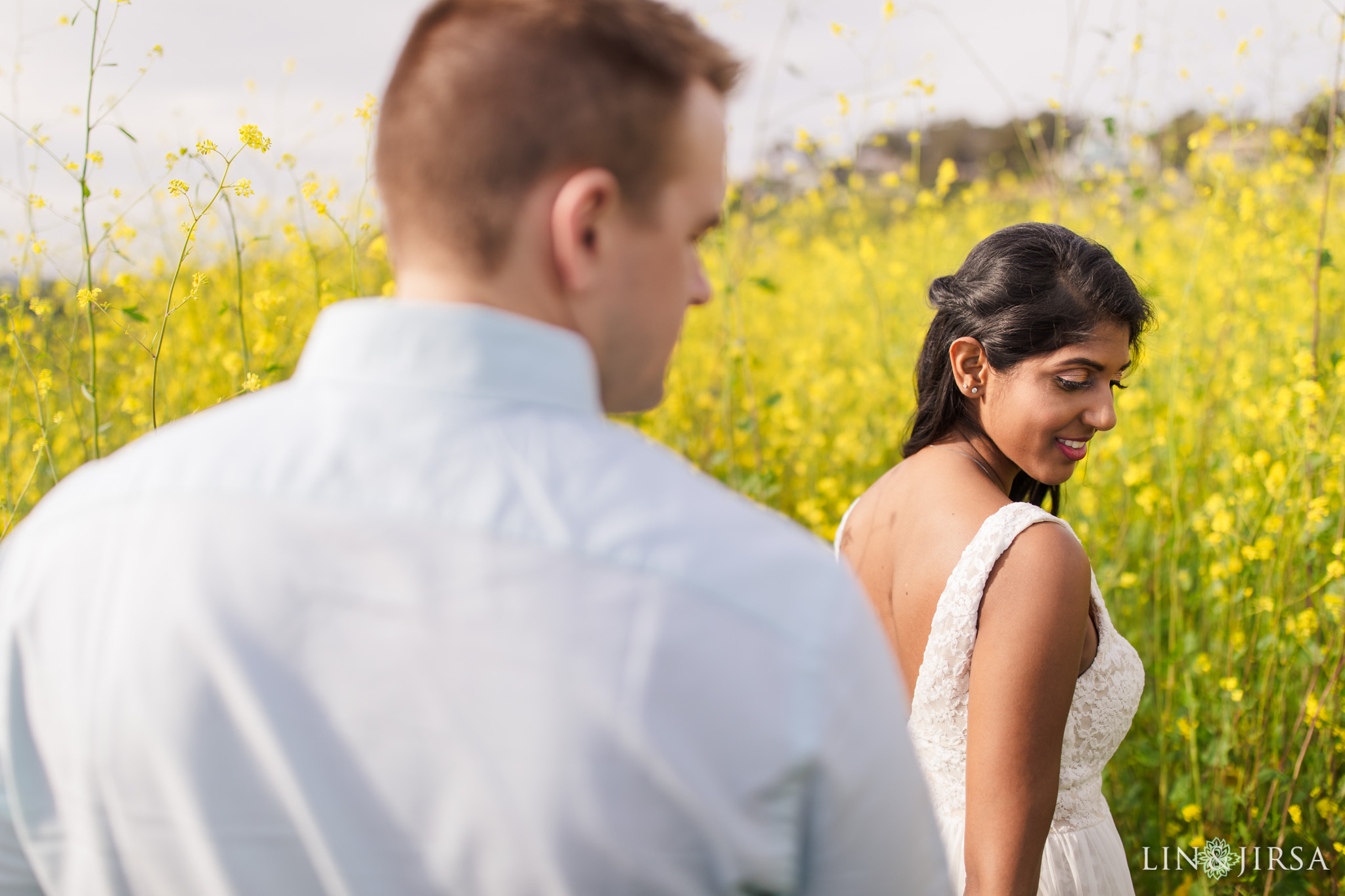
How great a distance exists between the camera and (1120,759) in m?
2.38

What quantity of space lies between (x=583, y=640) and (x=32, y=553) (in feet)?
1.14

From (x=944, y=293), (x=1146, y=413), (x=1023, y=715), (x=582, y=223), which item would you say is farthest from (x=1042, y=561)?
(x=1146, y=413)

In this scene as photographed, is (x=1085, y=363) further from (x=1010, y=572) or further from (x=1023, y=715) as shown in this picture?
(x=1023, y=715)

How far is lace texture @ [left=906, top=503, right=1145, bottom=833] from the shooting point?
132cm

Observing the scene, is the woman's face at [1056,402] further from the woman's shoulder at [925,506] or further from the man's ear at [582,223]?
the man's ear at [582,223]

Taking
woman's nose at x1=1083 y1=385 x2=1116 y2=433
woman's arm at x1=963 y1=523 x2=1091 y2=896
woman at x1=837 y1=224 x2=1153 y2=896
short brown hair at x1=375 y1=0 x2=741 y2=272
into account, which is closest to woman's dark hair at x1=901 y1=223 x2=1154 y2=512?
woman at x1=837 y1=224 x2=1153 y2=896

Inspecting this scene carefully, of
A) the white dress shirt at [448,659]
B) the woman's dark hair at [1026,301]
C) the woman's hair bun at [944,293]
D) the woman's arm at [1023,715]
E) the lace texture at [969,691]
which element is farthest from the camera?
the woman's hair bun at [944,293]

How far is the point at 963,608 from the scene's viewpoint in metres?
1.32

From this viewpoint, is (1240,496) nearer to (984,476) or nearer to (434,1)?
(984,476)

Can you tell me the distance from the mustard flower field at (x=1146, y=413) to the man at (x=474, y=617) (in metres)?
0.11

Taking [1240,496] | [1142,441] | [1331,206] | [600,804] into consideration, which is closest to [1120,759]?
[1240,496]

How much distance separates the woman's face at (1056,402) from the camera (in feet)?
5.00

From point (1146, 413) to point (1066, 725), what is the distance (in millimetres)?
1907

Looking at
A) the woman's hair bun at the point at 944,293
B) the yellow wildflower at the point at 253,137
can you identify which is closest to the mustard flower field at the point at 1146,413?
the yellow wildflower at the point at 253,137
